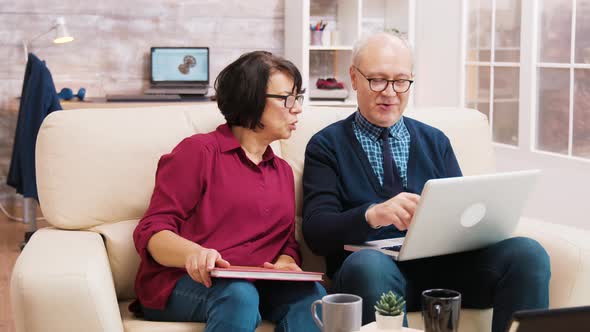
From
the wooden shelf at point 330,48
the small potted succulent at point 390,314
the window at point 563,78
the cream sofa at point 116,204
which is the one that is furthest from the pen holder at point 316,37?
the small potted succulent at point 390,314

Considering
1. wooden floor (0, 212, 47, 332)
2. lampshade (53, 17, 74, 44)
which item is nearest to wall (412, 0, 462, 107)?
lampshade (53, 17, 74, 44)

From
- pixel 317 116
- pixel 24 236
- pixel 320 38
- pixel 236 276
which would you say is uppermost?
pixel 320 38

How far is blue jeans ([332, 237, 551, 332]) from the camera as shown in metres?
2.00

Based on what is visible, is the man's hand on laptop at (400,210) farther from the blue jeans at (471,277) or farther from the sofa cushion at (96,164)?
the sofa cushion at (96,164)

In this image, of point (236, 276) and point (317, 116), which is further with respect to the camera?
point (317, 116)

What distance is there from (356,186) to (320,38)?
3.02m

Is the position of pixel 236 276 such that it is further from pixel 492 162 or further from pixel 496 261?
pixel 492 162

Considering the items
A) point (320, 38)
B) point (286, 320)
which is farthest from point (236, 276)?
point (320, 38)

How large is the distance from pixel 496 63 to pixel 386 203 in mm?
2457

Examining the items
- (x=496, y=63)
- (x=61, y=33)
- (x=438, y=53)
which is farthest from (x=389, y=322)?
(x=61, y=33)

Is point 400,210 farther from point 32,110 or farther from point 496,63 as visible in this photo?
point 32,110

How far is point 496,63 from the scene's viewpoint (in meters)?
4.26

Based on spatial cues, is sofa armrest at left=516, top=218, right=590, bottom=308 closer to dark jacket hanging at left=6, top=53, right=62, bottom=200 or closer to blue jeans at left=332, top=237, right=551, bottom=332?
blue jeans at left=332, top=237, right=551, bottom=332

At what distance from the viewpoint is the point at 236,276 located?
1.86 meters
